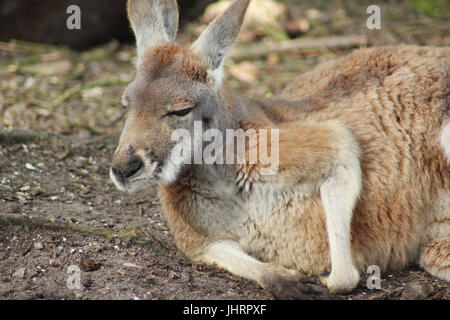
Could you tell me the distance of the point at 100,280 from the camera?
147 inches

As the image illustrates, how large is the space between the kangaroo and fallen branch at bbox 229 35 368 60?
3.40m

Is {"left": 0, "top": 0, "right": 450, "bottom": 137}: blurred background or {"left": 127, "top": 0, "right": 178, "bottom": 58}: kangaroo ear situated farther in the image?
{"left": 0, "top": 0, "right": 450, "bottom": 137}: blurred background

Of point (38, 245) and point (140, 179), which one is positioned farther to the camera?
point (38, 245)

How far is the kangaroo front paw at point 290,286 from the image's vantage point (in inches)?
143

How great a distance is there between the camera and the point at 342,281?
3.86m

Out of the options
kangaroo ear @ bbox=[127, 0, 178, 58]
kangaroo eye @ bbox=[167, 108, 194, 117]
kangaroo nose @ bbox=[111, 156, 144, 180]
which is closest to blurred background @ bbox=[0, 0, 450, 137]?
kangaroo ear @ bbox=[127, 0, 178, 58]

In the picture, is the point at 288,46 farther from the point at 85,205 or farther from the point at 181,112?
the point at 181,112

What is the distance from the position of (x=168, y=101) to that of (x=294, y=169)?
3.22 feet

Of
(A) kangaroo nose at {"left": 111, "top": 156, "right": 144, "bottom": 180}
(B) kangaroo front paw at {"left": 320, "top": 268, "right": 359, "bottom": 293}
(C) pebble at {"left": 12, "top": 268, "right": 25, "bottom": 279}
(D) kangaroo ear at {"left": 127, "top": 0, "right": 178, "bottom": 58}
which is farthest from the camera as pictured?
(D) kangaroo ear at {"left": 127, "top": 0, "right": 178, "bottom": 58}

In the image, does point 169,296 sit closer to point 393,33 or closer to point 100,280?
point 100,280

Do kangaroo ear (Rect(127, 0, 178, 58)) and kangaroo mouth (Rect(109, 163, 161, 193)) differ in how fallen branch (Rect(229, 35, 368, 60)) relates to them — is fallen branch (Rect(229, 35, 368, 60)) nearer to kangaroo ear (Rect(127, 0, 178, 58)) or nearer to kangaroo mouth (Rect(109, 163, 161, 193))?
kangaroo ear (Rect(127, 0, 178, 58))

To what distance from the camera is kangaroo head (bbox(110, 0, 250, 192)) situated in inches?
142

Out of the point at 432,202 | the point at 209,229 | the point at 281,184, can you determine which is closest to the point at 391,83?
the point at 432,202

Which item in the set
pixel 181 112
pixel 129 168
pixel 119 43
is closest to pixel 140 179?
pixel 129 168
